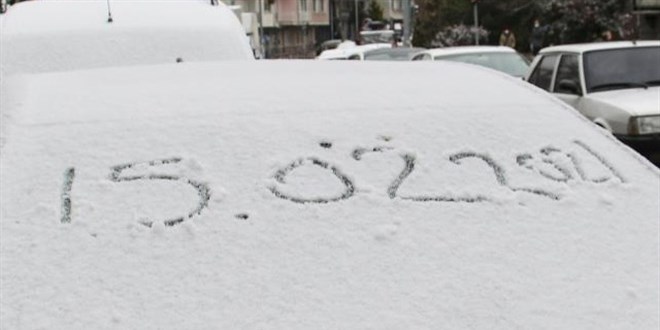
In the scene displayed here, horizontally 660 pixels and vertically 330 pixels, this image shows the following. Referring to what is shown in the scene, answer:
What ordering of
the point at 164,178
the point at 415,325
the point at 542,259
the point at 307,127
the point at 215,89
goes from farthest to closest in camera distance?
the point at 215,89
the point at 307,127
the point at 164,178
the point at 542,259
the point at 415,325

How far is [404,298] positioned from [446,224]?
0.30 m

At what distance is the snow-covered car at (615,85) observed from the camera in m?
10.1

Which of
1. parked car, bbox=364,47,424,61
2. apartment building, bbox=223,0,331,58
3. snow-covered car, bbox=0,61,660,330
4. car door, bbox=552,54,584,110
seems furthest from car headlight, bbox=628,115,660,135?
apartment building, bbox=223,0,331,58

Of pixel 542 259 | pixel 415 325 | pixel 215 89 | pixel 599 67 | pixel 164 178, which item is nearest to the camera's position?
pixel 415 325

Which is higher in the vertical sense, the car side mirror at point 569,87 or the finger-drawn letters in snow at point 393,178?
the finger-drawn letters in snow at point 393,178

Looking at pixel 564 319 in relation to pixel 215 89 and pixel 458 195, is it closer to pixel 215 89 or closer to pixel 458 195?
pixel 458 195

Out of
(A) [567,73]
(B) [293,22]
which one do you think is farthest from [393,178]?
(B) [293,22]

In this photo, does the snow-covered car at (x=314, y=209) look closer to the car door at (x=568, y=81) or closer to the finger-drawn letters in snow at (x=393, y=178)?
the finger-drawn letters in snow at (x=393, y=178)

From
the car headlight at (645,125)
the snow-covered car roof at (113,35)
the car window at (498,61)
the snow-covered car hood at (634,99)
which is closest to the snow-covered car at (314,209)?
the snow-covered car roof at (113,35)

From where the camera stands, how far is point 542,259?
262cm

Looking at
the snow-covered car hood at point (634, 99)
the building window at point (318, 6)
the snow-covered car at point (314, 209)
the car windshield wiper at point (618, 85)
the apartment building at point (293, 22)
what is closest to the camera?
the snow-covered car at point (314, 209)

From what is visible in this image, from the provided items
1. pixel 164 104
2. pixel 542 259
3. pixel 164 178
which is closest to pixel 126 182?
pixel 164 178

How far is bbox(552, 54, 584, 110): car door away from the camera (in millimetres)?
11562

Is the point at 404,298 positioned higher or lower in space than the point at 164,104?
lower
